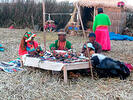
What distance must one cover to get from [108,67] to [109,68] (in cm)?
4

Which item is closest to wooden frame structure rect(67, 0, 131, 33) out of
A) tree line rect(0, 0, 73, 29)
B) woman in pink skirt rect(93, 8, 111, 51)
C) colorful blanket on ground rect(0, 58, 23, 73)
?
tree line rect(0, 0, 73, 29)

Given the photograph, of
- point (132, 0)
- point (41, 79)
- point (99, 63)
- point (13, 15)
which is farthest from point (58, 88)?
point (13, 15)

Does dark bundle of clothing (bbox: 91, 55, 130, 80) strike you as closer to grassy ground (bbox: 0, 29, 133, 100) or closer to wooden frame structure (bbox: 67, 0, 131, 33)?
grassy ground (bbox: 0, 29, 133, 100)

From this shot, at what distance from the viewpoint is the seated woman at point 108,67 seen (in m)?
3.71

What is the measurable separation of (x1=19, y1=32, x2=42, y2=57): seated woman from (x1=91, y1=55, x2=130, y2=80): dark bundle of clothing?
1540 millimetres

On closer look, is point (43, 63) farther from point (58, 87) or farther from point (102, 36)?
point (102, 36)

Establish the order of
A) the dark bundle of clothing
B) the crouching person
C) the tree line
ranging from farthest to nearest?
the tree line
the crouching person
the dark bundle of clothing

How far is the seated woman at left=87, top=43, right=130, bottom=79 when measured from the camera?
3707mm

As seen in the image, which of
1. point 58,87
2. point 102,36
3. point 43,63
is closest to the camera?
point 58,87

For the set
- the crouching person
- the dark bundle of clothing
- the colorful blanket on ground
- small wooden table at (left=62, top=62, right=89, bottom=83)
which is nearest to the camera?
small wooden table at (left=62, top=62, right=89, bottom=83)

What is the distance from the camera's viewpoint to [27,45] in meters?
4.79

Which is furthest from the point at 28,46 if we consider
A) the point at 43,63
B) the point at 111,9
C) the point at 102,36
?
the point at 111,9

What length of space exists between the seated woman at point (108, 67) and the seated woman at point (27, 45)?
1.53 metres

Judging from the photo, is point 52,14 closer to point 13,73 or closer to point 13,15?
point 13,15
